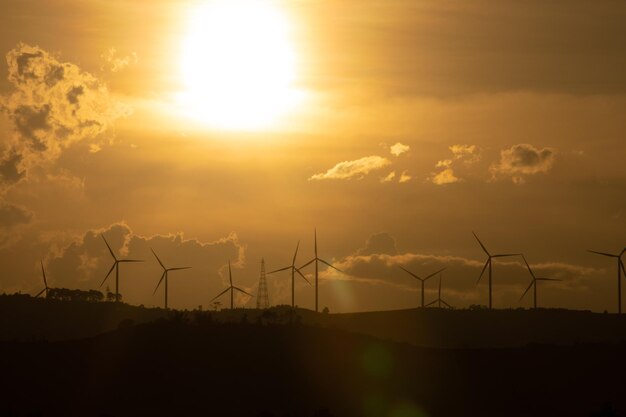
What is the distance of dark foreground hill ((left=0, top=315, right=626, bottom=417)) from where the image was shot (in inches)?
4653

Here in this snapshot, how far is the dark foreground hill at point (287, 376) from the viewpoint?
118 m

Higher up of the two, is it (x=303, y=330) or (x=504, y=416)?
(x=303, y=330)

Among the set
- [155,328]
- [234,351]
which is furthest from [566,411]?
[155,328]

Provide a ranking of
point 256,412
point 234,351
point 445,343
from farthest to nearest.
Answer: point 445,343, point 234,351, point 256,412

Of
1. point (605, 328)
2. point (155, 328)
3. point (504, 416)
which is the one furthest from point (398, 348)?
point (605, 328)

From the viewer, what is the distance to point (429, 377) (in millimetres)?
128750

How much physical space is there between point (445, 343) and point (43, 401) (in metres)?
87.3

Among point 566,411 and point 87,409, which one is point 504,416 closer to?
point 566,411

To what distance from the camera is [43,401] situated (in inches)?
4646

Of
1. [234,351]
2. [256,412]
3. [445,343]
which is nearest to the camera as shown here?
[256,412]

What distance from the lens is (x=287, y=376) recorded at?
12356 cm

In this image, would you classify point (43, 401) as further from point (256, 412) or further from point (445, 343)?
point (445, 343)

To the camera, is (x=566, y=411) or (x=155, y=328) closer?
(x=566, y=411)

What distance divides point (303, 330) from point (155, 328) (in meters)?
16.2
